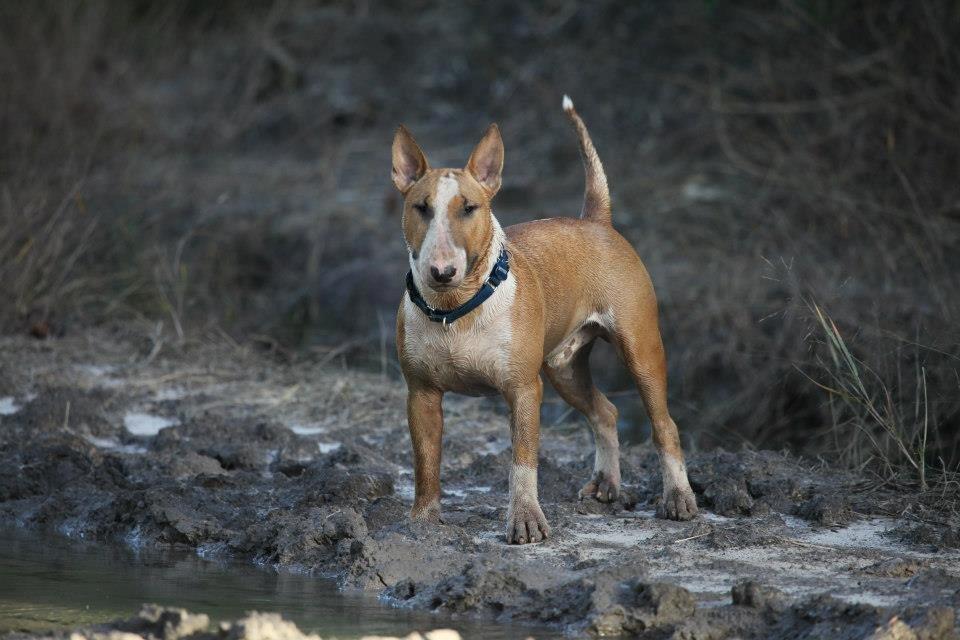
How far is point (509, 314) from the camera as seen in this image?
19.2ft

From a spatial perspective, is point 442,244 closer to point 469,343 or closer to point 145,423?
point 469,343

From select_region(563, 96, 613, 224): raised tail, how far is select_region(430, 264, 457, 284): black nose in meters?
1.66

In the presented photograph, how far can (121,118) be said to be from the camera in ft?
48.1

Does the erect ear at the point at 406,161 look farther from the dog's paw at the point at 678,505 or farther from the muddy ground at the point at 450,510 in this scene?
the dog's paw at the point at 678,505

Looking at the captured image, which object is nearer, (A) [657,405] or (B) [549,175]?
(A) [657,405]

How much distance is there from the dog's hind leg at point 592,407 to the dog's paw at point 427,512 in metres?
0.88

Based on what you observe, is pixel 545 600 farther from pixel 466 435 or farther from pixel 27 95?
pixel 27 95

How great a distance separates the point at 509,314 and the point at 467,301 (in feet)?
0.64

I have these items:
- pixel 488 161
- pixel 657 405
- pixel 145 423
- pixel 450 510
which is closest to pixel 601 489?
pixel 657 405

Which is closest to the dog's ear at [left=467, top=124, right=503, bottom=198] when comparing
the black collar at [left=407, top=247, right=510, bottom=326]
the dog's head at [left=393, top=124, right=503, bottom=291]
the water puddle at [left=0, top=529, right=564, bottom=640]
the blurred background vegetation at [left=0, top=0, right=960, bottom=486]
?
the dog's head at [left=393, top=124, right=503, bottom=291]

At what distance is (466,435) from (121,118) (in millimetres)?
7903

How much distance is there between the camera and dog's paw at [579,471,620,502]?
670 cm

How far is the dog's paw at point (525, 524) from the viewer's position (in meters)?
5.89

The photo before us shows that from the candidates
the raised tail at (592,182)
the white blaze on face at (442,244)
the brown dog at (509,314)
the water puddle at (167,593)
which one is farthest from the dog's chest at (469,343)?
the raised tail at (592,182)
